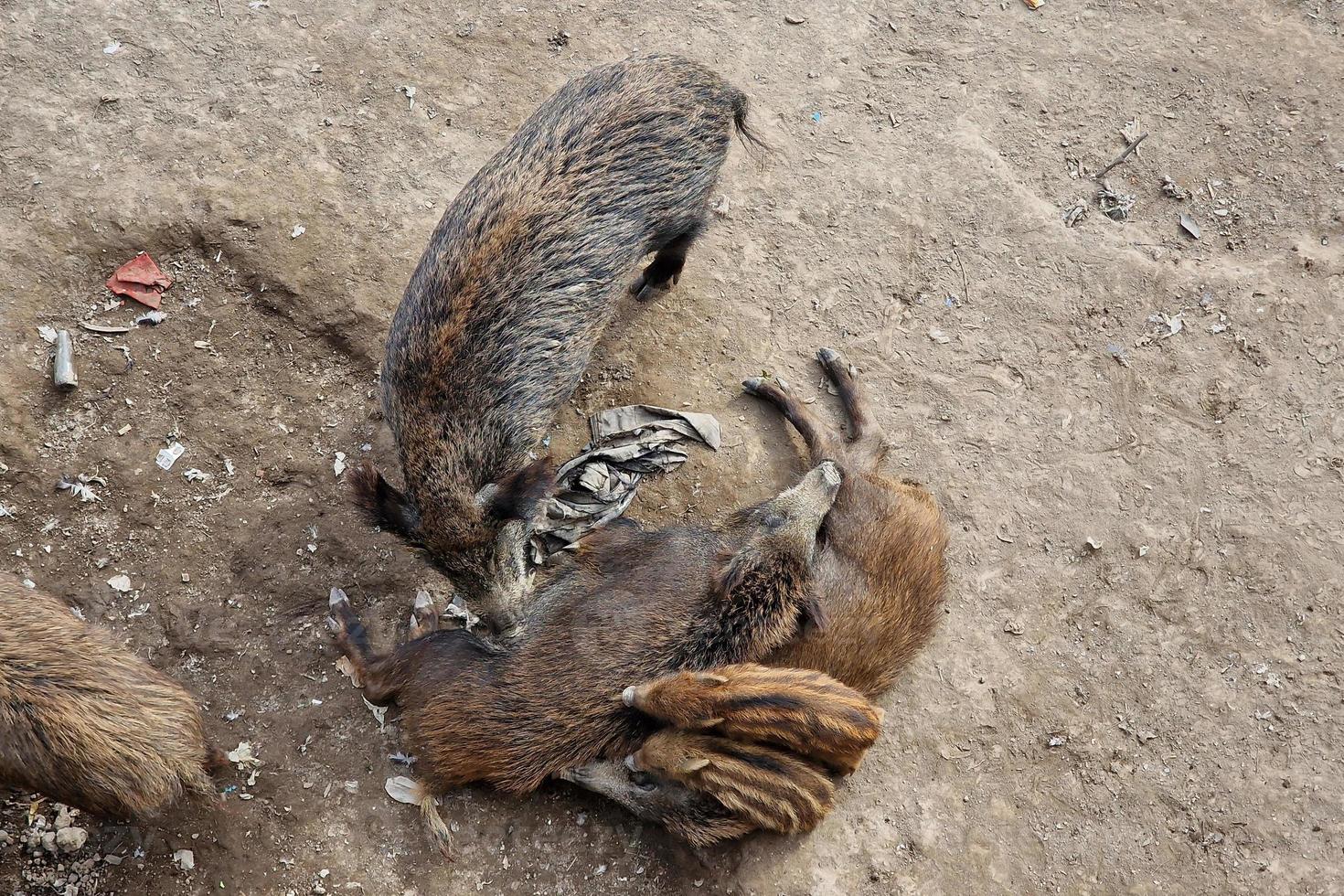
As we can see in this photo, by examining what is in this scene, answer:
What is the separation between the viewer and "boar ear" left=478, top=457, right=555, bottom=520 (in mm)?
4508

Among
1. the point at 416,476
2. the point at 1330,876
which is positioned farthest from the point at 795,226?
the point at 1330,876

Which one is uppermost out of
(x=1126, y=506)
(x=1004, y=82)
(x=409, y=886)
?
(x=1004, y=82)

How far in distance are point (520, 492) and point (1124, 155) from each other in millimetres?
5115

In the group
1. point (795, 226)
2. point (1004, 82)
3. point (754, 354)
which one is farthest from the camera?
point (1004, 82)

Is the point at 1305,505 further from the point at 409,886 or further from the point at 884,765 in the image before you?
the point at 409,886

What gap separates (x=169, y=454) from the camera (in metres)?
5.16

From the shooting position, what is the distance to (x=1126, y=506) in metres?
5.52

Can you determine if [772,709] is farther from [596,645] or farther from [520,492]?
[520,492]

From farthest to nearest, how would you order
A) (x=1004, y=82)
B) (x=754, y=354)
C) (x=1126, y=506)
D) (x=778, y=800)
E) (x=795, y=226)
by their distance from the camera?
1. (x=1004, y=82)
2. (x=795, y=226)
3. (x=754, y=354)
4. (x=1126, y=506)
5. (x=778, y=800)

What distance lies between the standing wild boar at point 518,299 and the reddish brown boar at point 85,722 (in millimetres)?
1228

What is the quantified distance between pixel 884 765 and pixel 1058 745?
0.95m

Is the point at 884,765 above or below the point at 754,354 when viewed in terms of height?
below

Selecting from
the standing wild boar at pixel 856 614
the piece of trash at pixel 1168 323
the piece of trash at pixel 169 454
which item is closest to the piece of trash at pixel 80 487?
the piece of trash at pixel 169 454

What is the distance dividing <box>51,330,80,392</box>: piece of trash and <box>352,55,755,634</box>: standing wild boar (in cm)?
180
